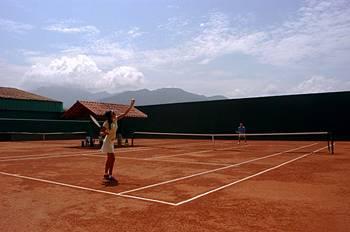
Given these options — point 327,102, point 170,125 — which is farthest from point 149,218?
point 170,125

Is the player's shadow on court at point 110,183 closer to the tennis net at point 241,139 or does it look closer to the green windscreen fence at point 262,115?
the tennis net at point 241,139

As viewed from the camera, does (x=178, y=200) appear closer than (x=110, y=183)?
Yes

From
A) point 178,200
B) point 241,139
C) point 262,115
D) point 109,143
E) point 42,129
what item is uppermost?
point 262,115

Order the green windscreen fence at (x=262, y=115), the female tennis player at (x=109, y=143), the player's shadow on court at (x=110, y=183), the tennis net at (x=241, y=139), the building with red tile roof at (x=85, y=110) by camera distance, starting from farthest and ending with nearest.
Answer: the green windscreen fence at (x=262, y=115)
the tennis net at (x=241, y=139)
the building with red tile roof at (x=85, y=110)
the female tennis player at (x=109, y=143)
the player's shadow on court at (x=110, y=183)

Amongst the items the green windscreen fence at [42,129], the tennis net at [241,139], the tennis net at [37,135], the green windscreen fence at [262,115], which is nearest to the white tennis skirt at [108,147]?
the tennis net at [241,139]

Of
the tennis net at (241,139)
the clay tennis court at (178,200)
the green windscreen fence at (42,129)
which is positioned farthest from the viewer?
the green windscreen fence at (42,129)

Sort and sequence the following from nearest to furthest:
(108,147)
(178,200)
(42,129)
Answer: (178,200) → (108,147) → (42,129)

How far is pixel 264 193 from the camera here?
8.16 metres

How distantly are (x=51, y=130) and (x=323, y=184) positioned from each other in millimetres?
32729

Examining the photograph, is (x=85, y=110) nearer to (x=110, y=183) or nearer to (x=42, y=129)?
(x=42, y=129)

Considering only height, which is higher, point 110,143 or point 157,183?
point 110,143

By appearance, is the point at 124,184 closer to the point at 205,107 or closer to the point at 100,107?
the point at 100,107

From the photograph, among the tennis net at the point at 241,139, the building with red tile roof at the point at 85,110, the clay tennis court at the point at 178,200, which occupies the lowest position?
the clay tennis court at the point at 178,200

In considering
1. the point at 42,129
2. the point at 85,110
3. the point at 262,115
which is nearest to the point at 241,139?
the point at 262,115
